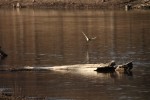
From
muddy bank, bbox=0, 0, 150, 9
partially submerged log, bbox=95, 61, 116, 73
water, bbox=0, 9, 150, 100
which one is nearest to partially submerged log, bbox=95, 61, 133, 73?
partially submerged log, bbox=95, 61, 116, 73

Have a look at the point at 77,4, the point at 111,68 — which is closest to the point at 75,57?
the point at 111,68

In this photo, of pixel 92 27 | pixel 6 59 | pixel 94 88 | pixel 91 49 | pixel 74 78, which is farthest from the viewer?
pixel 92 27

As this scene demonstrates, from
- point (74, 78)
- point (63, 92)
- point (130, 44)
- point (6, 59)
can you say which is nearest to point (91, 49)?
point (130, 44)

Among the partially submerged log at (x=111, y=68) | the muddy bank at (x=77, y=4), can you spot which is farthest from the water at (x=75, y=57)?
the muddy bank at (x=77, y=4)

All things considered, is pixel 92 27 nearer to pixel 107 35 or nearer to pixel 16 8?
pixel 107 35

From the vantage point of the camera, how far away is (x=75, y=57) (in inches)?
1914

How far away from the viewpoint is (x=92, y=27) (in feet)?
255

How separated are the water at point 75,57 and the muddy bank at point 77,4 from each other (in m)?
34.1

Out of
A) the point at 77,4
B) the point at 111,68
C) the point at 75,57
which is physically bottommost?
the point at 75,57

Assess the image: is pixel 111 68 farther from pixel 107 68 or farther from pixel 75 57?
pixel 75 57

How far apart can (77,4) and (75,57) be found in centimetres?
7969

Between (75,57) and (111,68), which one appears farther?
(75,57)

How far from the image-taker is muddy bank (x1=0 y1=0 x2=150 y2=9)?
397ft

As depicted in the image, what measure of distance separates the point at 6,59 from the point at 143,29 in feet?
88.4
